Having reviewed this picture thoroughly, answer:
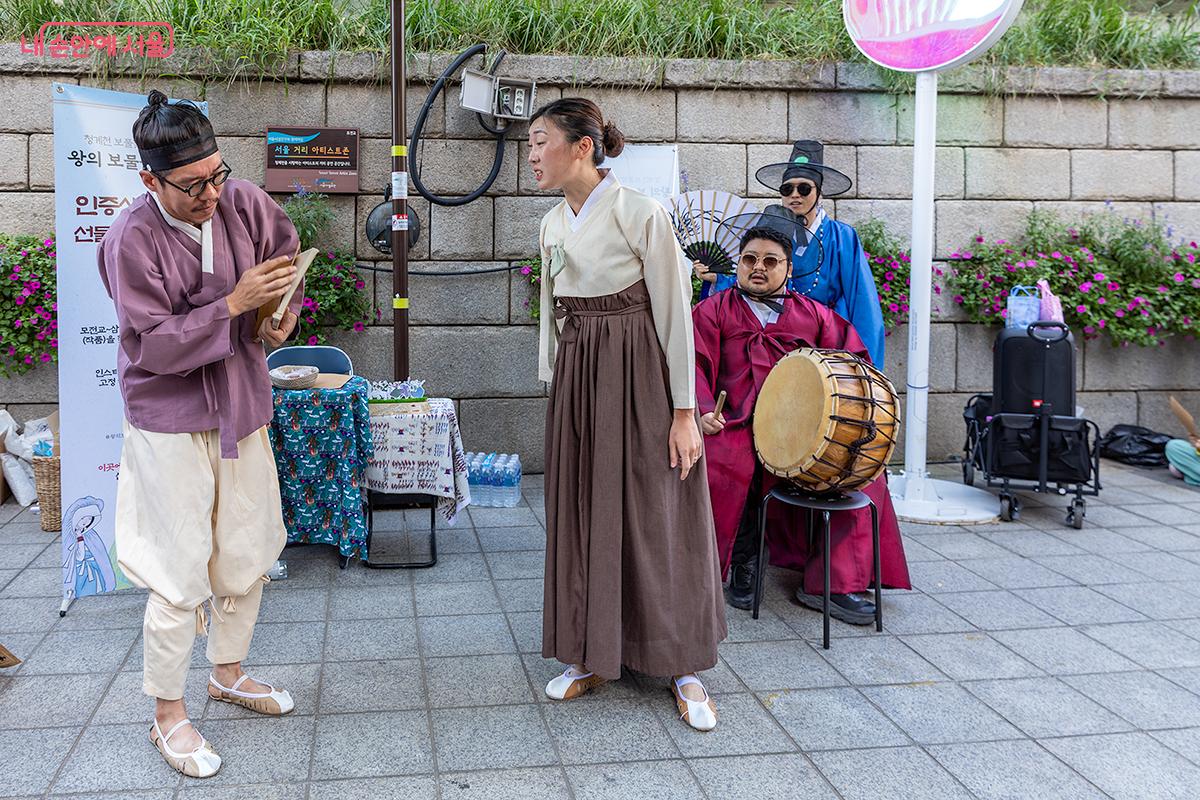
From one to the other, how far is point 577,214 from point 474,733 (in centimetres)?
184

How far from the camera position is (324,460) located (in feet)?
15.5

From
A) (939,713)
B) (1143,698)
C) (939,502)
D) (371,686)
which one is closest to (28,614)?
(371,686)

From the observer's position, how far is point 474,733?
3.10 m

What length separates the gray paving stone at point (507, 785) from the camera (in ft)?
8.89

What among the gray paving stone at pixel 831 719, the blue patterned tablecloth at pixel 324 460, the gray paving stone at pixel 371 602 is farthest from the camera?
the blue patterned tablecloth at pixel 324 460

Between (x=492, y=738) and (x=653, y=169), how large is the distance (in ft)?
16.1

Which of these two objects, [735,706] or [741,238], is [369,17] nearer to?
[741,238]

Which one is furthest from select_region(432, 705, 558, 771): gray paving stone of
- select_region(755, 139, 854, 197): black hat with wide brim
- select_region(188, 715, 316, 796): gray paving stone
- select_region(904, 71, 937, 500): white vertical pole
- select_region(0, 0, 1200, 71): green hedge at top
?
select_region(0, 0, 1200, 71): green hedge at top

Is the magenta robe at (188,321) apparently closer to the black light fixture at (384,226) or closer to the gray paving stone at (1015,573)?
the black light fixture at (384,226)

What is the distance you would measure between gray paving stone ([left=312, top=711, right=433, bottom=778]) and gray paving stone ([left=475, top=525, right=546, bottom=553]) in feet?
6.71

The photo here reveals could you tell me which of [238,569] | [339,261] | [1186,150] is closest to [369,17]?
[339,261]

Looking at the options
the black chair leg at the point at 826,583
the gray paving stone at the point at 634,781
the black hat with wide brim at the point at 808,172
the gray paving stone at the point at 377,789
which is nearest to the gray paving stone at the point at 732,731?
the gray paving stone at the point at 634,781

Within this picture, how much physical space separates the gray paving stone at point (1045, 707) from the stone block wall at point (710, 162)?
4.10m

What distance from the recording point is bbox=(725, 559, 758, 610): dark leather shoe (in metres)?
4.36
